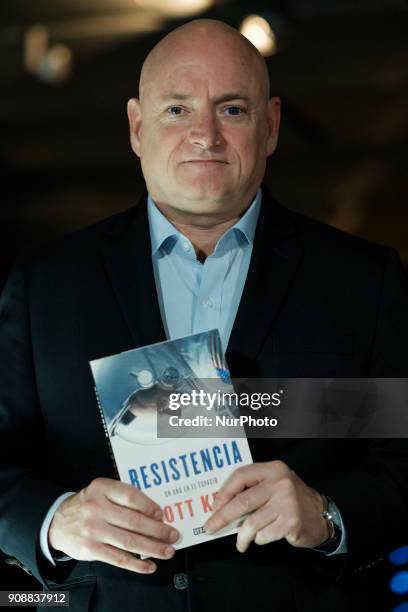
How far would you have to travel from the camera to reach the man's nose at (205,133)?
5.25 feet

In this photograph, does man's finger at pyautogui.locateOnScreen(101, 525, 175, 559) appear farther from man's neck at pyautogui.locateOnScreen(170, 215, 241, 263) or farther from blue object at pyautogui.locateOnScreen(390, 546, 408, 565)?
blue object at pyautogui.locateOnScreen(390, 546, 408, 565)

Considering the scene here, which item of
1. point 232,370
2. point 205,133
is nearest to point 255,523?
point 232,370

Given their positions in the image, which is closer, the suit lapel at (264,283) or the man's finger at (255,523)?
the man's finger at (255,523)

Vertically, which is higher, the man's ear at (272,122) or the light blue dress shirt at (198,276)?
the man's ear at (272,122)

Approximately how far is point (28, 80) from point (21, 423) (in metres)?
4.39

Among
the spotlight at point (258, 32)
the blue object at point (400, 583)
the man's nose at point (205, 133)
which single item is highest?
the spotlight at point (258, 32)

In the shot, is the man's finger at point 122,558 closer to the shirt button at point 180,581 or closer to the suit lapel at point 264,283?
the shirt button at point 180,581

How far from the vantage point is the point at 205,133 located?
1.60 m

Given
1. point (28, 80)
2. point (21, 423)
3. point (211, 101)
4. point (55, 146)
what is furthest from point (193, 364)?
point (55, 146)

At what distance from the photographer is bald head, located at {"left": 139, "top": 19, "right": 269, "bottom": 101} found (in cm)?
A: 168

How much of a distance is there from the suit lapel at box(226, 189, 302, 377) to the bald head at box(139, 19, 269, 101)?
0.24 m

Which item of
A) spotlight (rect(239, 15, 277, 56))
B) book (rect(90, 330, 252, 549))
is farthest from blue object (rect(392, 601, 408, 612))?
spotlight (rect(239, 15, 277, 56))

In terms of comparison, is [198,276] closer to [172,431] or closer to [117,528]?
[172,431]

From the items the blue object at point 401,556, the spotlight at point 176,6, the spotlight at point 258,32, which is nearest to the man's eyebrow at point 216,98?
the blue object at point 401,556
